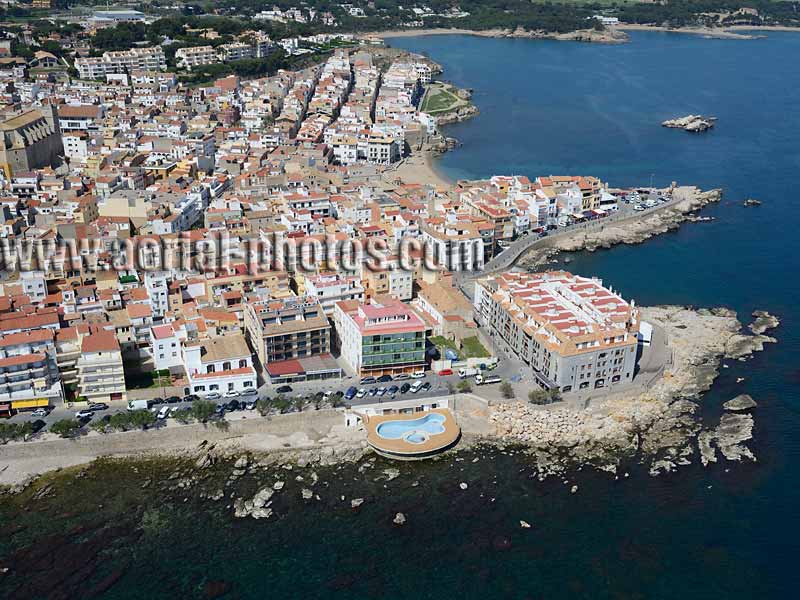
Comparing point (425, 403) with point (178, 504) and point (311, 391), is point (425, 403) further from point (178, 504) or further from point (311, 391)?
point (178, 504)

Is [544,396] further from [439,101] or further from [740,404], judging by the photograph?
[439,101]

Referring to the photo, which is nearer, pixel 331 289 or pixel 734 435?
pixel 734 435

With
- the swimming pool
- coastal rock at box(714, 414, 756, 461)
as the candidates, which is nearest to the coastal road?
the swimming pool

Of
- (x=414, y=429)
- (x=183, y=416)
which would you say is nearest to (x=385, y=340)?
(x=414, y=429)

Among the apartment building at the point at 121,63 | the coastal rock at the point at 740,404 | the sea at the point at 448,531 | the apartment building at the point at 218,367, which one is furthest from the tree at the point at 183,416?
the apartment building at the point at 121,63

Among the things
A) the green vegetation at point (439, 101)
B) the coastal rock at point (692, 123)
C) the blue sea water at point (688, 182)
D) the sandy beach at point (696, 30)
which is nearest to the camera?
the blue sea water at point (688, 182)

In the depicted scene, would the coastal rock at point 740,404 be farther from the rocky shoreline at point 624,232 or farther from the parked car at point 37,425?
the parked car at point 37,425

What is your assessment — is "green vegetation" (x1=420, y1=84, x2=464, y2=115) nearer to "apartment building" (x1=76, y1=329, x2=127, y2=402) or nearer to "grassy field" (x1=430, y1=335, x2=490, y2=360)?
"grassy field" (x1=430, y1=335, x2=490, y2=360)
